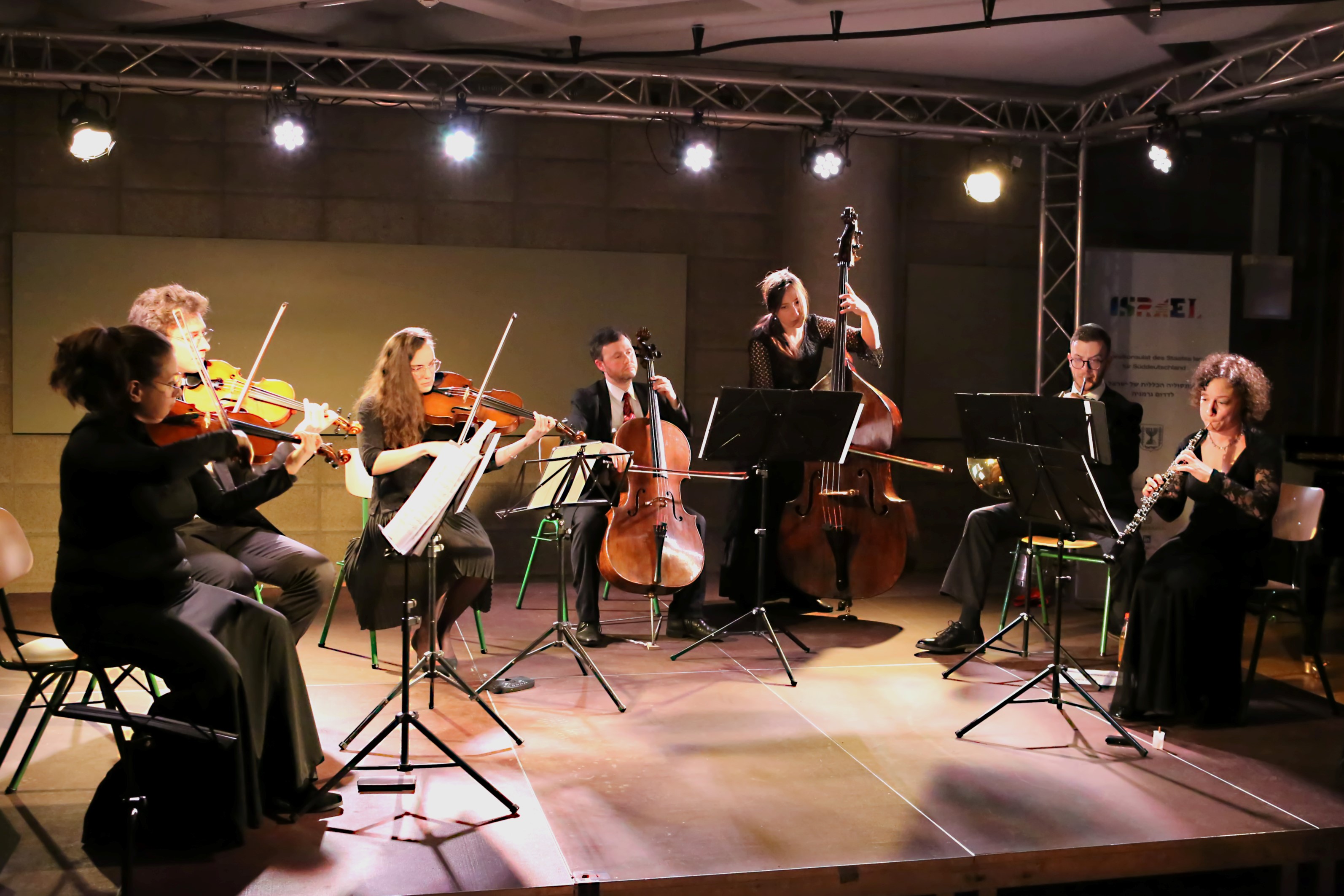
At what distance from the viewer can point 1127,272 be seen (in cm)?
613

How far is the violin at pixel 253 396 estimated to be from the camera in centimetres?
368

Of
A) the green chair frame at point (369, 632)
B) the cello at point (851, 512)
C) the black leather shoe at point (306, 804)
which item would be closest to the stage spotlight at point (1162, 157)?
the cello at point (851, 512)

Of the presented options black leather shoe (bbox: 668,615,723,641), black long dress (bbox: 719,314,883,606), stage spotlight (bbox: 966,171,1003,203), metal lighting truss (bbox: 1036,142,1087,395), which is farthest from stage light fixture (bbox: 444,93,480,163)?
metal lighting truss (bbox: 1036,142,1087,395)

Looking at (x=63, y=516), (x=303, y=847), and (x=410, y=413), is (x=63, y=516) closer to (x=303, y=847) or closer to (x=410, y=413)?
(x=303, y=847)

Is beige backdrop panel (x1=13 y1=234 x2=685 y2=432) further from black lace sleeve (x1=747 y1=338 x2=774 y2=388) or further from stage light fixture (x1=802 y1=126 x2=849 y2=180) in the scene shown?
black lace sleeve (x1=747 y1=338 x2=774 y2=388)

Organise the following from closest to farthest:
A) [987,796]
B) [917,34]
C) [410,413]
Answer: [987,796], [410,413], [917,34]

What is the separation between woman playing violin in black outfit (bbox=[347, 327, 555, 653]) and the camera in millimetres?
3936

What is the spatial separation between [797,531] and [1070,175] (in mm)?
2595

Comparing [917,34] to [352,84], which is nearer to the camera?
[917,34]

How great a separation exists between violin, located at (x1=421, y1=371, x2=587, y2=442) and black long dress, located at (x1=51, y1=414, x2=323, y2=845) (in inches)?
52.6

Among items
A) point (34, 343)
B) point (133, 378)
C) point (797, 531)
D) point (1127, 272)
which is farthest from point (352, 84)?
point (1127, 272)

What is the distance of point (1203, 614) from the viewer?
383 cm

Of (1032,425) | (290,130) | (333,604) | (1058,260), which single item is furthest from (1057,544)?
(290,130)

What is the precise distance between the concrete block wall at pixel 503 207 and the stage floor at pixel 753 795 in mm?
2209
